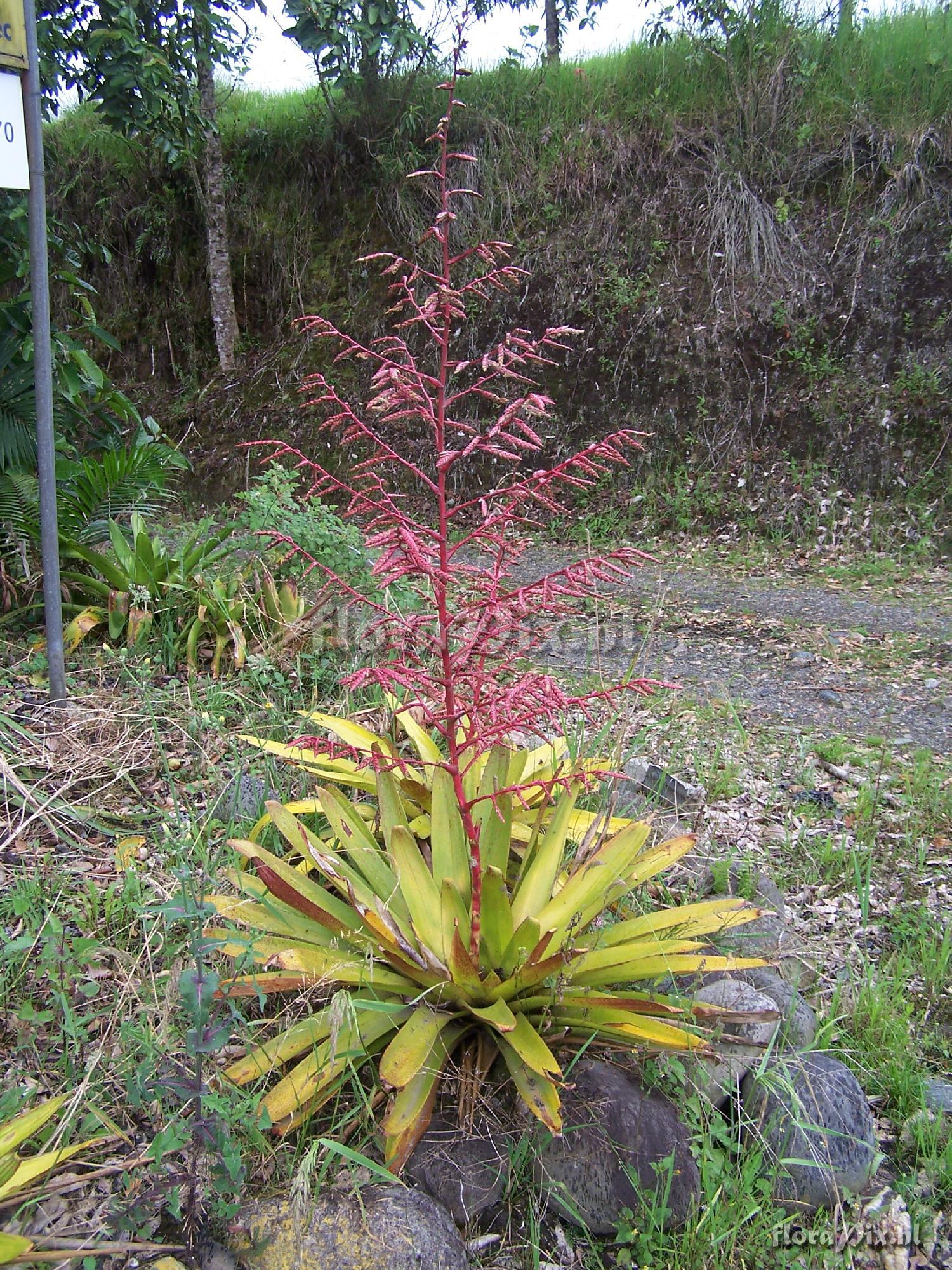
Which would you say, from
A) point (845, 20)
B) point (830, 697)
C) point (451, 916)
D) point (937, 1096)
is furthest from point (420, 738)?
point (845, 20)

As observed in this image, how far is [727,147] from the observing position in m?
8.52

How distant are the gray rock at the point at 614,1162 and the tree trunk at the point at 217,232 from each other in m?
8.45

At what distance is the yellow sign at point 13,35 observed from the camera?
2936 millimetres

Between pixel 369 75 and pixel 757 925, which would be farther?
pixel 369 75

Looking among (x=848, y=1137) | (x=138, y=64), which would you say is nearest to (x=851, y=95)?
(x=138, y=64)

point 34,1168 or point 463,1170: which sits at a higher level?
point 34,1168

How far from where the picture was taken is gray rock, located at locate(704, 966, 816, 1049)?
2188 mm

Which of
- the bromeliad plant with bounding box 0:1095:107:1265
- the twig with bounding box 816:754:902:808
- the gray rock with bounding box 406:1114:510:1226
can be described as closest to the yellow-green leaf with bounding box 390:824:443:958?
the gray rock with bounding box 406:1114:510:1226

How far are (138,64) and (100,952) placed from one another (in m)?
5.82

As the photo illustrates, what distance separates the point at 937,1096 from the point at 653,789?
4.30ft

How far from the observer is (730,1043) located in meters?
2.06

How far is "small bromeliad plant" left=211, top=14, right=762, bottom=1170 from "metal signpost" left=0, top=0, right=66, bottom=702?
149 cm

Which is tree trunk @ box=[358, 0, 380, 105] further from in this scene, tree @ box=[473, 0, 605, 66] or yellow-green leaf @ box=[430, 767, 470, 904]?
yellow-green leaf @ box=[430, 767, 470, 904]

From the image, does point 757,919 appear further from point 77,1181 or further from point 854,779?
point 77,1181
